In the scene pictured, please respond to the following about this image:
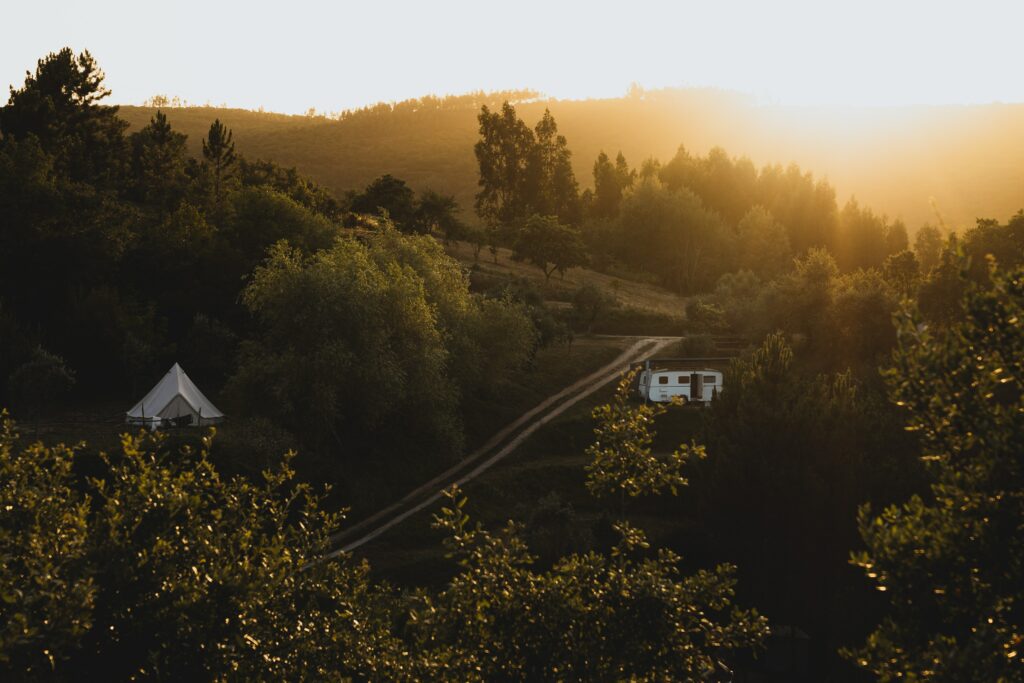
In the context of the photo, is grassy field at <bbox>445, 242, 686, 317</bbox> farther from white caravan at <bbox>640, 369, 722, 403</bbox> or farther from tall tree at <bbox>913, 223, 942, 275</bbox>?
tall tree at <bbox>913, 223, 942, 275</bbox>

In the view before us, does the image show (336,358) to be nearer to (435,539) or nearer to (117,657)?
(435,539)

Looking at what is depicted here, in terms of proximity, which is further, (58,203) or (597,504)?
(58,203)

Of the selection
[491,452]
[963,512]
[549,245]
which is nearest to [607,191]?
[549,245]

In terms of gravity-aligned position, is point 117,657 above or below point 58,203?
below

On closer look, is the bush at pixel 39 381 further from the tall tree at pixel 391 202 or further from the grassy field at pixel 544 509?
the tall tree at pixel 391 202

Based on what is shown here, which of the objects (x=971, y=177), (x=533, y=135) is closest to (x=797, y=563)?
(x=533, y=135)

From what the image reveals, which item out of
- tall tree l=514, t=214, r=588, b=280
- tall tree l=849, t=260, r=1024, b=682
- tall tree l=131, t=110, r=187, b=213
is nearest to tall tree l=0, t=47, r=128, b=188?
tall tree l=131, t=110, r=187, b=213
